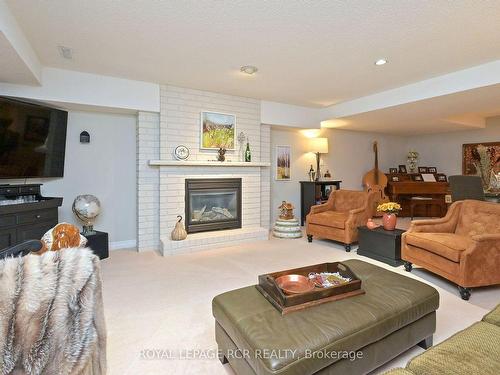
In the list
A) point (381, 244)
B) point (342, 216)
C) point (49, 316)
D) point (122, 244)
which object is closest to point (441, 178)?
point (342, 216)

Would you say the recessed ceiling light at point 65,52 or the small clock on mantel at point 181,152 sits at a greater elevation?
the recessed ceiling light at point 65,52

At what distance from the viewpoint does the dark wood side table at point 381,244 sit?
11.2 ft

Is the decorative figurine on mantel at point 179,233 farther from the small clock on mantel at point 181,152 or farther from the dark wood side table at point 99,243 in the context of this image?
the small clock on mantel at point 181,152

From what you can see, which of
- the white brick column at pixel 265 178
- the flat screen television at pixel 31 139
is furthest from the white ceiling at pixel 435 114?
the flat screen television at pixel 31 139

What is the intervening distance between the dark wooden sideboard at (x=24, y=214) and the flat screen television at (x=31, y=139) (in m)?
0.22

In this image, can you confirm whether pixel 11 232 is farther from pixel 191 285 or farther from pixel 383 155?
pixel 383 155

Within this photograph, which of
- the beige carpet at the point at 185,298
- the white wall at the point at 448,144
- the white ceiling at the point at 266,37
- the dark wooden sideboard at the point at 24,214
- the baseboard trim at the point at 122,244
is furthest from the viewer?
the white wall at the point at 448,144

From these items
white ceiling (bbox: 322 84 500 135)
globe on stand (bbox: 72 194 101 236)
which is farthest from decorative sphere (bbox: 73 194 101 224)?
white ceiling (bbox: 322 84 500 135)

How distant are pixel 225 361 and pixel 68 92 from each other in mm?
3585

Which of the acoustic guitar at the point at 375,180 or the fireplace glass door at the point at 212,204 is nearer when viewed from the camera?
the fireplace glass door at the point at 212,204

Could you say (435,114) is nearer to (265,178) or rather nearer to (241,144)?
(265,178)

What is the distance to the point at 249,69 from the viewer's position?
338 centimetres

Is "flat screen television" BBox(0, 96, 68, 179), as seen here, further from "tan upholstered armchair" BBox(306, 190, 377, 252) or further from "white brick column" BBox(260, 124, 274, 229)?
"tan upholstered armchair" BBox(306, 190, 377, 252)

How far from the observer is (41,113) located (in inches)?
132
